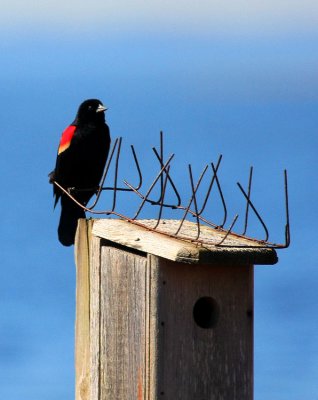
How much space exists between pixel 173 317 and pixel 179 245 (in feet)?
0.92

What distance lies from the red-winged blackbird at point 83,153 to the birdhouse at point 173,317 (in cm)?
175

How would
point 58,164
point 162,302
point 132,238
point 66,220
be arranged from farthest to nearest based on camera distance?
point 58,164
point 66,220
point 132,238
point 162,302

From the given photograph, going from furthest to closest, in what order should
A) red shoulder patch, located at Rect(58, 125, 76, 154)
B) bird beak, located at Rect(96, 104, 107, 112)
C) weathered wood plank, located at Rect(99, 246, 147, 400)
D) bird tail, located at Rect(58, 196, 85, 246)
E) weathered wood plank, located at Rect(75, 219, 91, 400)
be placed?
bird beak, located at Rect(96, 104, 107, 112), red shoulder patch, located at Rect(58, 125, 76, 154), bird tail, located at Rect(58, 196, 85, 246), weathered wood plank, located at Rect(75, 219, 91, 400), weathered wood plank, located at Rect(99, 246, 147, 400)

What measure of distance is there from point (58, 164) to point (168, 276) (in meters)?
2.41

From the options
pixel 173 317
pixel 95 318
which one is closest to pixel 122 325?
pixel 95 318

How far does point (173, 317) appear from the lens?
3.40 meters

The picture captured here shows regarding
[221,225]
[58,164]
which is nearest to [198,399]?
[221,225]

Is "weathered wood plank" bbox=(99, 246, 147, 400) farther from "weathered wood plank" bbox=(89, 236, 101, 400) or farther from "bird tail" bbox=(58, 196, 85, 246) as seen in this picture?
"bird tail" bbox=(58, 196, 85, 246)

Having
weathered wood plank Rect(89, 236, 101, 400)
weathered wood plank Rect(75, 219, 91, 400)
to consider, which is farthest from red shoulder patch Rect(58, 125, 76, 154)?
weathered wood plank Rect(89, 236, 101, 400)

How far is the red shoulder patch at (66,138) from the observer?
Result: 5754 mm

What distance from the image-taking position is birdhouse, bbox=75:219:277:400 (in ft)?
11.1

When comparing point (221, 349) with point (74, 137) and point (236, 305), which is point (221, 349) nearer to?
point (236, 305)

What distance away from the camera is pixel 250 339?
3.58 m

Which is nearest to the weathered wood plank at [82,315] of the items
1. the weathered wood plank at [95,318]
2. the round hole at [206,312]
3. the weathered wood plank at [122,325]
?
the weathered wood plank at [95,318]
